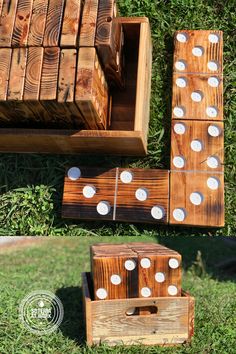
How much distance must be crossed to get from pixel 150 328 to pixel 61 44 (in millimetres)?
1897

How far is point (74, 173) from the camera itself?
347 cm

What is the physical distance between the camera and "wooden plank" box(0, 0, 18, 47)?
2896 mm

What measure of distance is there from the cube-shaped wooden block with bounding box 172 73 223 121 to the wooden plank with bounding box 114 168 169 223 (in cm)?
46

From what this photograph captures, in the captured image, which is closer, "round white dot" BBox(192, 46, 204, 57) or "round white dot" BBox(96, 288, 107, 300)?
"round white dot" BBox(96, 288, 107, 300)

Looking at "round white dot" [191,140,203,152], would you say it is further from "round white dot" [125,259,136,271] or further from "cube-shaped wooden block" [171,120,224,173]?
"round white dot" [125,259,136,271]

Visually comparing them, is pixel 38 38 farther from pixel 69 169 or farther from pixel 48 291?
pixel 48 291

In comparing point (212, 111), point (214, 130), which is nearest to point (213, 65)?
point (212, 111)

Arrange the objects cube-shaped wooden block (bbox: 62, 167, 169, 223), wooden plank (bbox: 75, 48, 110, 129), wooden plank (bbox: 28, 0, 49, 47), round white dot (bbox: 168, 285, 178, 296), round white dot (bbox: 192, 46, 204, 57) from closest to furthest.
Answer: wooden plank (bbox: 75, 48, 110, 129) → wooden plank (bbox: 28, 0, 49, 47) → round white dot (bbox: 168, 285, 178, 296) → cube-shaped wooden block (bbox: 62, 167, 169, 223) → round white dot (bbox: 192, 46, 204, 57)

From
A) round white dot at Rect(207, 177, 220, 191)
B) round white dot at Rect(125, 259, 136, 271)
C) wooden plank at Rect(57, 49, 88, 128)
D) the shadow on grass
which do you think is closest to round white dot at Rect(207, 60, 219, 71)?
round white dot at Rect(207, 177, 220, 191)

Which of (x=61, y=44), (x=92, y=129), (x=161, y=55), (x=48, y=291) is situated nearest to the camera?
(x=61, y=44)

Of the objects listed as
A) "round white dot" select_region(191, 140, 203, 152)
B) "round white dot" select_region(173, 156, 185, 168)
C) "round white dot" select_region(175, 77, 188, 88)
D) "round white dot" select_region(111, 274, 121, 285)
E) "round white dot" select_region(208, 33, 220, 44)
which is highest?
"round white dot" select_region(208, 33, 220, 44)

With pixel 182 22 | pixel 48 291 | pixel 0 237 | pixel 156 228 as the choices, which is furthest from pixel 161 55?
pixel 48 291

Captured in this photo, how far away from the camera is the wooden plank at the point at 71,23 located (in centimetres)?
282

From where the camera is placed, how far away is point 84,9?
287 cm
